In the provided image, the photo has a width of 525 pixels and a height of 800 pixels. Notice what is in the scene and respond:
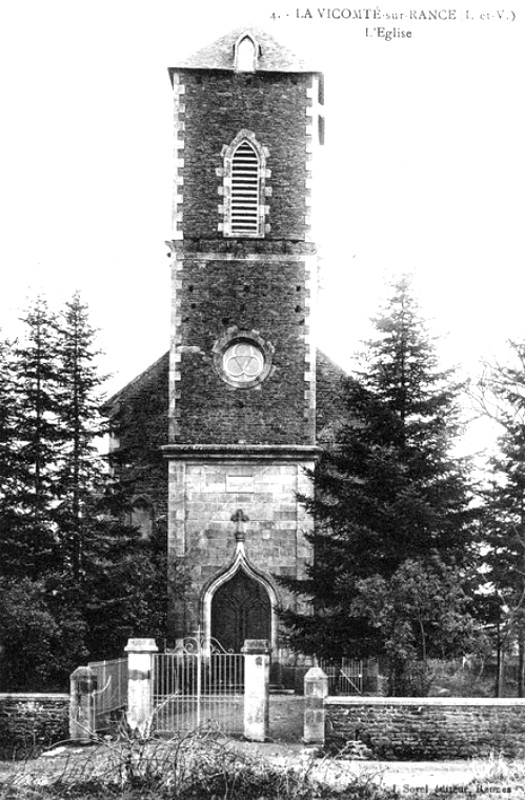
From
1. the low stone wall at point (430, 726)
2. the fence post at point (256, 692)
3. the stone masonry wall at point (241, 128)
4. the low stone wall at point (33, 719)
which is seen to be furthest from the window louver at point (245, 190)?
the low stone wall at point (430, 726)

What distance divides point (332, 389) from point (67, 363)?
23.5 ft

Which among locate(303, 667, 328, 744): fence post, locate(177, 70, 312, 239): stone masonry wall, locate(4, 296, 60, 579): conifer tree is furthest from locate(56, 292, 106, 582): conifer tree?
locate(303, 667, 328, 744): fence post

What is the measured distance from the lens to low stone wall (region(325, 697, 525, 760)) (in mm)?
17219

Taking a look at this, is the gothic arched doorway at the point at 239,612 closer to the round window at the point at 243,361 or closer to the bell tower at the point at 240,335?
the bell tower at the point at 240,335

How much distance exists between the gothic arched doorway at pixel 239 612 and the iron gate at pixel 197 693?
0.35 m

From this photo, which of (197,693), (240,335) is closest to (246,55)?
(240,335)

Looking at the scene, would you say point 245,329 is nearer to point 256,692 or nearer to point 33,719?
point 256,692

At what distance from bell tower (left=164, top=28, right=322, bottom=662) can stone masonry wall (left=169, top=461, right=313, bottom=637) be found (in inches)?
1.1

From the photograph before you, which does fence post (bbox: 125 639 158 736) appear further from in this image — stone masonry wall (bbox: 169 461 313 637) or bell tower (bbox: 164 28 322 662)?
stone masonry wall (bbox: 169 461 313 637)

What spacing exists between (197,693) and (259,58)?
53.1 feet

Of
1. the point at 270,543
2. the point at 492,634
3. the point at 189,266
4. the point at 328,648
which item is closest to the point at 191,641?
the point at 270,543

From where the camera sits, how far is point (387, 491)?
70.1 feet

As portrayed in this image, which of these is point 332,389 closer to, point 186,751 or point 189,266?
point 189,266

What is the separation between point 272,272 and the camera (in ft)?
87.1
